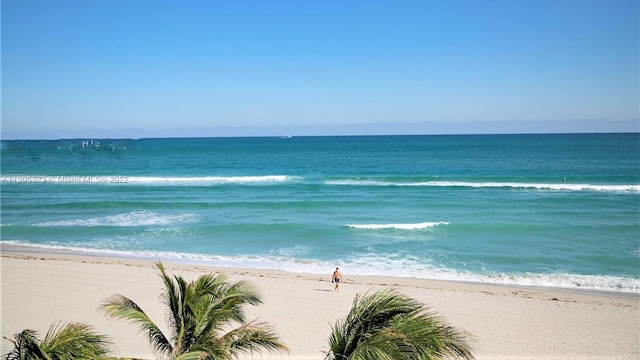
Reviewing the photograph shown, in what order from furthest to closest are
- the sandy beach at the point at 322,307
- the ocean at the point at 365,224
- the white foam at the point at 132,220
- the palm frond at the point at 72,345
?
the white foam at the point at 132,220 < the ocean at the point at 365,224 < the sandy beach at the point at 322,307 < the palm frond at the point at 72,345

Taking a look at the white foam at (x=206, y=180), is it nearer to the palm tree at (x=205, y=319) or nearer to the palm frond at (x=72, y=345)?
the palm tree at (x=205, y=319)

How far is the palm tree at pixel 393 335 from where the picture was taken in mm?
4309

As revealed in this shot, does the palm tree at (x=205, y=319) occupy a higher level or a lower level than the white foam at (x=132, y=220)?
higher

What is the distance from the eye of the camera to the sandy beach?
452 inches

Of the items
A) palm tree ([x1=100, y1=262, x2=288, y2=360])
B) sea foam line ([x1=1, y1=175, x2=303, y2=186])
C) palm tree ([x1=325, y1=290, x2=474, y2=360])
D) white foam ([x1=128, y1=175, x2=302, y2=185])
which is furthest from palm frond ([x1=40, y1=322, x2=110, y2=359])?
white foam ([x1=128, y1=175, x2=302, y2=185])

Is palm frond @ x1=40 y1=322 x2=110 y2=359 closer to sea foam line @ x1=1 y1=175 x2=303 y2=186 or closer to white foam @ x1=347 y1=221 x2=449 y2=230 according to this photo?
white foam @ x1=347 y1=221 x2=449 y2=230

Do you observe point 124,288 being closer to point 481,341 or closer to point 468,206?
point 481,341

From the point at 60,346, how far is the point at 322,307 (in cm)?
970

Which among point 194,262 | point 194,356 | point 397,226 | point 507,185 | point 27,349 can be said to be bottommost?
point 194,262

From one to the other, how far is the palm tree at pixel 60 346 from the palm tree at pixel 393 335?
2.62 metres

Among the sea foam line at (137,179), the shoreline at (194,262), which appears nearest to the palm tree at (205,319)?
the shoreline at (194,262)

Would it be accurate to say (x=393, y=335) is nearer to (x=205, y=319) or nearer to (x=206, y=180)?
(x=205, y=319)

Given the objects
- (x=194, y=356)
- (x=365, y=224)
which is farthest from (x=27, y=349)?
(x=365, y=224)

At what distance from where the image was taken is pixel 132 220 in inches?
1099
